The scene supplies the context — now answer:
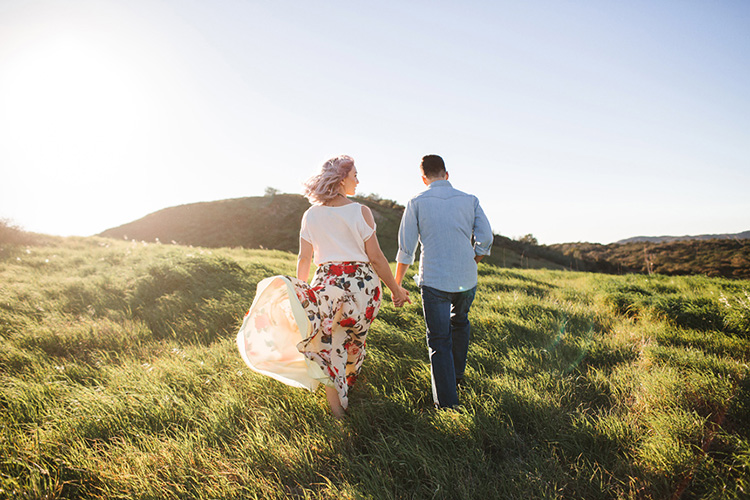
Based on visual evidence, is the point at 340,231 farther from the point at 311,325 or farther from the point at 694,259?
the point at 694,259

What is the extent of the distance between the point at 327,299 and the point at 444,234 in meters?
1.23

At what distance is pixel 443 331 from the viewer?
120 inches

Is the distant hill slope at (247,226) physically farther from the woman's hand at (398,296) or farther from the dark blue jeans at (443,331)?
the woman's hand at (398,296)

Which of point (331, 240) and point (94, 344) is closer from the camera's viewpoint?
point (331, 240)

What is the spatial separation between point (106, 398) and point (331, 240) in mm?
2611

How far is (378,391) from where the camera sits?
3.32m

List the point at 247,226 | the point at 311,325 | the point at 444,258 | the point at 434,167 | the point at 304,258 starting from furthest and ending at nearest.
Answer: the point at 247,226, the point at 434,167, the point at 304,258, the point at 444,258, the point at 311,325

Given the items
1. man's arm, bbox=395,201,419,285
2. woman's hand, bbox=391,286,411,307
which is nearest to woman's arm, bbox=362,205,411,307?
woman's hand, bbox=391,286,411,307

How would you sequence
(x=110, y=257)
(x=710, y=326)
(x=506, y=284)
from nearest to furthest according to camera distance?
(x=710, y=326)
(x=506, y=284)
(x=110, y=257)

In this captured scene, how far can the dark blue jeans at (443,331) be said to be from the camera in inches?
118

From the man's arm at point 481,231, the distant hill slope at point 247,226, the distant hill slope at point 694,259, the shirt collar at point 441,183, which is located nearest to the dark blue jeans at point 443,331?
the man's arm at point 481,231

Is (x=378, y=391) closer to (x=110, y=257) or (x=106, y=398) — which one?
(x=106, y=398)

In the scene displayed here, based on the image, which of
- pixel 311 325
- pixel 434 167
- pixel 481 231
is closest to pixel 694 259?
pixel 481 231

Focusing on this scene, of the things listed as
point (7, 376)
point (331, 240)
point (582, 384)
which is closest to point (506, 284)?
point (582, 384)
